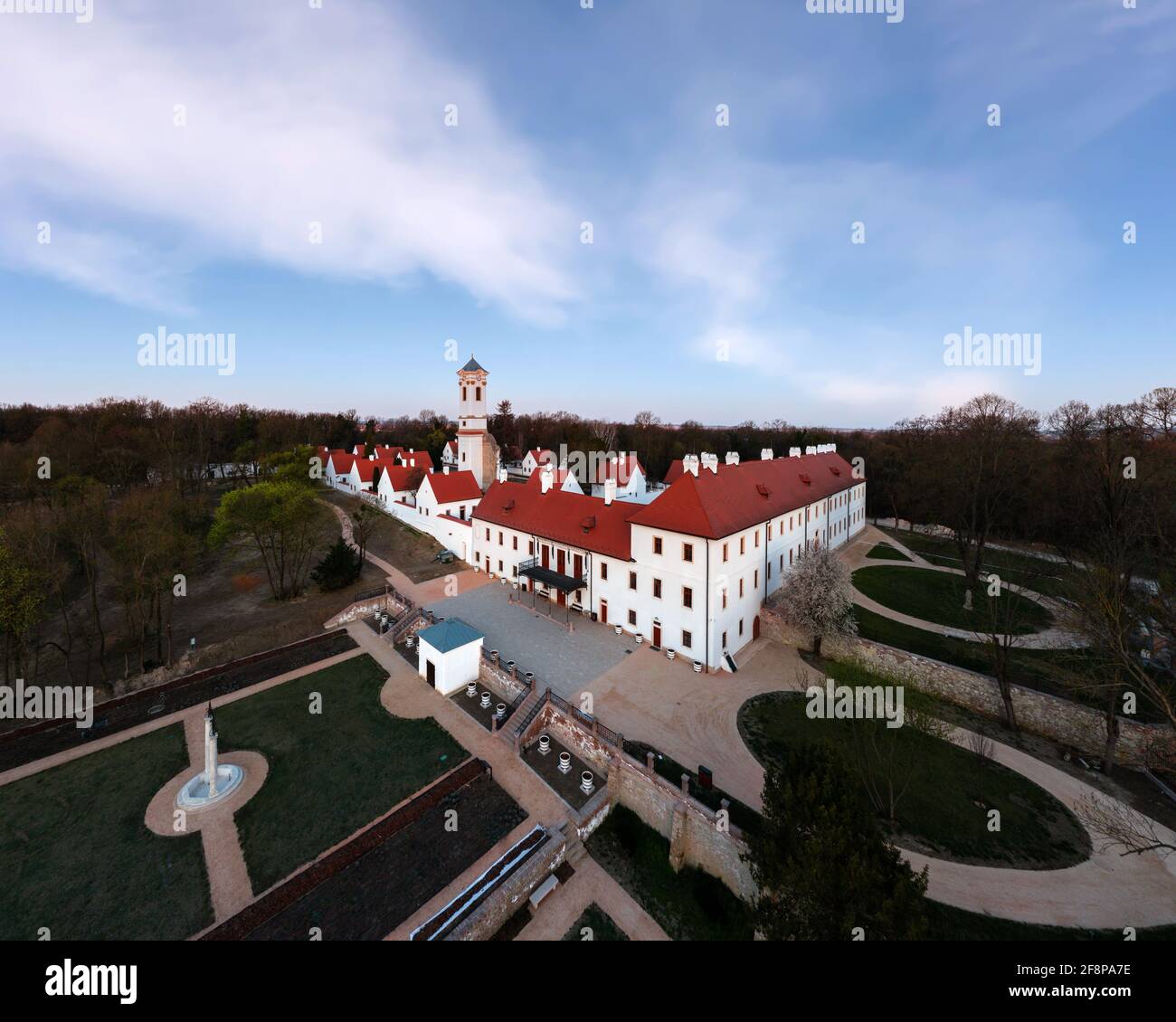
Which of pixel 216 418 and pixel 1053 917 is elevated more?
pixel 216 418

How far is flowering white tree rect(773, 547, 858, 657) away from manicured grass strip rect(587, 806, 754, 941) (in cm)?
1230

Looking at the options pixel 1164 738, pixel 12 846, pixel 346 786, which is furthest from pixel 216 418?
pixel 1164 738

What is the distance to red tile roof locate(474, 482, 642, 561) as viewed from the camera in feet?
79.3

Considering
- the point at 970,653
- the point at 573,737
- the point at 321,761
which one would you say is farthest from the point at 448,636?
the point at 970,653

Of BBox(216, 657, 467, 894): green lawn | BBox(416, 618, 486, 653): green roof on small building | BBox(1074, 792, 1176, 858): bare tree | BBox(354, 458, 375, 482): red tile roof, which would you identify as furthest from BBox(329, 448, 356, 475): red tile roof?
BBox(1074, 792, 1176, 858): bare tree

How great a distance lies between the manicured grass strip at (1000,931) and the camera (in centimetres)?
997

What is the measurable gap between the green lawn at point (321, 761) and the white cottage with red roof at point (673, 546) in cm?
1018

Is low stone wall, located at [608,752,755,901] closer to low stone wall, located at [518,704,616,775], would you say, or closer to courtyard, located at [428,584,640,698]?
low stone wall, located at [518,704,616,775]

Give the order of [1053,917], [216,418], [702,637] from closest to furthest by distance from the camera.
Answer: [1053,917] < [702,637] < [216,418]

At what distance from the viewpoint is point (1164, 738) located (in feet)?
49.3

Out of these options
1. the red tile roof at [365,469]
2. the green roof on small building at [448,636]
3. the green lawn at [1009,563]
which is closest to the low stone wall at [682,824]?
the green roof on small building at [448,636]

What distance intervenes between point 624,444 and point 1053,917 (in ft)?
259

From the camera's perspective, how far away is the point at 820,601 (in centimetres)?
2081

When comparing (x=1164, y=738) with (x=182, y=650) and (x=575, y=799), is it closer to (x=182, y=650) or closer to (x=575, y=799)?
(x=575, y=799)
